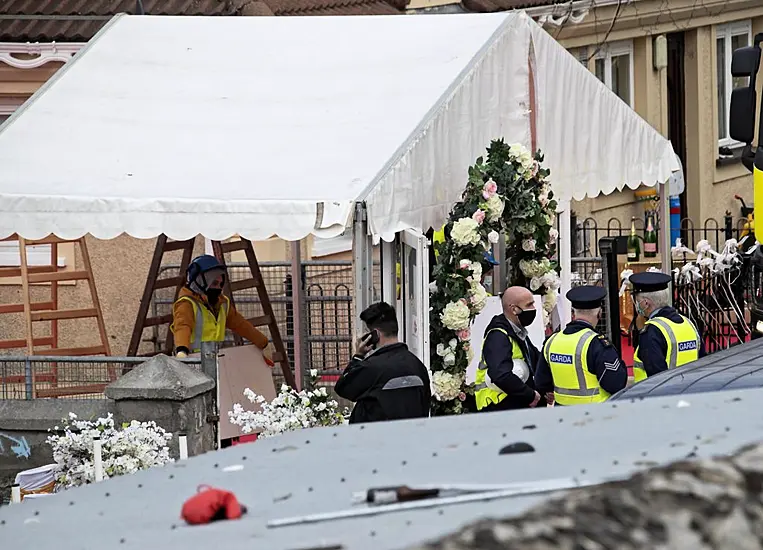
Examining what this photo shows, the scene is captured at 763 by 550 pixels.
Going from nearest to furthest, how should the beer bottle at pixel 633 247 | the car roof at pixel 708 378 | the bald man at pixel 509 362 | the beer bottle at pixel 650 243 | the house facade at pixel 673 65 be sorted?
the car roof at pixel 708 378, the bald man at pixel 509 362, the beer bottle at pixel 650 243, the beer bottle at pixel 633 247, the house facade at pixel 673 65

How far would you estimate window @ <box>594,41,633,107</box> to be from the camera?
830 inches

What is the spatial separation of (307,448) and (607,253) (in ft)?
31.8

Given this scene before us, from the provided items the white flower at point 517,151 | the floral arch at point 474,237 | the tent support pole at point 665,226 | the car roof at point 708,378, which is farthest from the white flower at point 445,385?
the tent support pole at point 665,226

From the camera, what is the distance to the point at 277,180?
8352 mm

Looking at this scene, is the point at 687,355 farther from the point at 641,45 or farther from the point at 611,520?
the point at 641,45

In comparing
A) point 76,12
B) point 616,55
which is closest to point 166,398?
point 76,12

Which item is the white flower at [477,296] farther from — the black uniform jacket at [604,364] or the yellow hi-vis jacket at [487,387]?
the black uniform jacket at [604,364]

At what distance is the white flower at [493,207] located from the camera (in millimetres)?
9438

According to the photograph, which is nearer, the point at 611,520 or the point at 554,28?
the point at 611,520

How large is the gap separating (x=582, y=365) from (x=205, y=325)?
3.45 meters

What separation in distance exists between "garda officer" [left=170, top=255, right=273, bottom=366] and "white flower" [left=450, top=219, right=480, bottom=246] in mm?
2031

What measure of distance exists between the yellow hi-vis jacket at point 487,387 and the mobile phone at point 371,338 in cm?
93

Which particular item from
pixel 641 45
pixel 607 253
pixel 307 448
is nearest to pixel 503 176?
pixel 607 253

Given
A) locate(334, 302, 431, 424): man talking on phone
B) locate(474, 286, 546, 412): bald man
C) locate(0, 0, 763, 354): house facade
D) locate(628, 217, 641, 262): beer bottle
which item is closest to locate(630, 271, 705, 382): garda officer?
locate(474, 286, 546, 412): bald man
